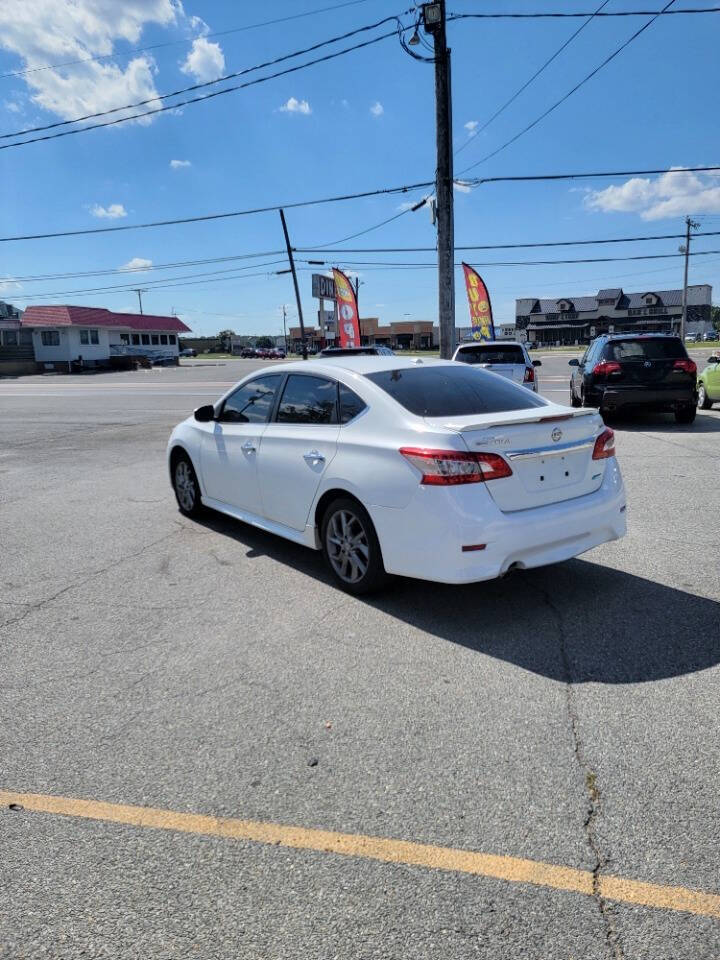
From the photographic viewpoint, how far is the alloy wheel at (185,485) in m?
6.69

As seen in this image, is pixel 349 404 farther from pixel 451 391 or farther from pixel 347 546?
pixel 347 546

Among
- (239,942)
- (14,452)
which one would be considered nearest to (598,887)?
(239,942)

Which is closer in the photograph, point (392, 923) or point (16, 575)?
point (392, 923)

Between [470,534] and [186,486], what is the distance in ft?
12.5

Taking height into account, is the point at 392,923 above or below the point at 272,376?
below

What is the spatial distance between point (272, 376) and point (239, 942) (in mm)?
4377

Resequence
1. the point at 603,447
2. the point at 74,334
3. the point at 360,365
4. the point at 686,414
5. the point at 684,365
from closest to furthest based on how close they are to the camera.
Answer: the point at 603,447
the point at 360,365
the point at 684,365
the point at 686,414
the point at 74,334

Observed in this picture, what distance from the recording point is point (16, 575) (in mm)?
5320

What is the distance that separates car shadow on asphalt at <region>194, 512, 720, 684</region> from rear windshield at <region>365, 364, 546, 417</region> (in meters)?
1.21

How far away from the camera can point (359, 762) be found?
2.77 metres

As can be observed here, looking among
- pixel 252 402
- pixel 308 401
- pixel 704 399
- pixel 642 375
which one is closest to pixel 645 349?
pixel 642 375

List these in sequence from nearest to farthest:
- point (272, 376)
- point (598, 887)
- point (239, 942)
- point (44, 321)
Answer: point (239, 942), point (598, 887), point (272, 376), point (44, 321)

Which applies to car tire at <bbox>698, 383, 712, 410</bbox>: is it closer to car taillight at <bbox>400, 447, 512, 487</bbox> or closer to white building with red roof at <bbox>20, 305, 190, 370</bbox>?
car taillight at <bbox>400, 447, 512, 487</bbox>

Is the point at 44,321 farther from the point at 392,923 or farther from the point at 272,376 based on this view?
the point at 392,923
